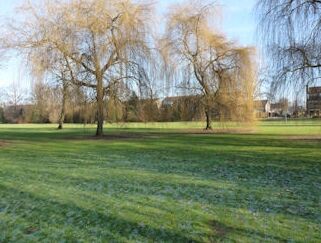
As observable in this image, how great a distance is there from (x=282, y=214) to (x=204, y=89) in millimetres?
26498

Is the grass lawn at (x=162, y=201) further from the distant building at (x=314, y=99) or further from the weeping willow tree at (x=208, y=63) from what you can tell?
the weeping willow tree at (x=208, y=63)

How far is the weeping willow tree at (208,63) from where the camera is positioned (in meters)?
31.6

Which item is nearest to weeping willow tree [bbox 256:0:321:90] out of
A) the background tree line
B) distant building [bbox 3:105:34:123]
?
the background tree line

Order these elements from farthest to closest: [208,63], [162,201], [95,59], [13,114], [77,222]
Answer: [13,114] → [208,63] → [95,59] → [162,201] → [77,222]

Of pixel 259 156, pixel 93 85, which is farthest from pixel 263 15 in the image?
pixel 93 85

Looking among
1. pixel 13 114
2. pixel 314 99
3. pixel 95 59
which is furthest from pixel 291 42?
pixel 13 114

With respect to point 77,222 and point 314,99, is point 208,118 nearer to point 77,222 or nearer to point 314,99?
point 314,99

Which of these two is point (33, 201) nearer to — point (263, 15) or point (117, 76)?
point (263, 15)

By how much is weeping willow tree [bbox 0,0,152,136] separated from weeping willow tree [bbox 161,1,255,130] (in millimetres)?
6551

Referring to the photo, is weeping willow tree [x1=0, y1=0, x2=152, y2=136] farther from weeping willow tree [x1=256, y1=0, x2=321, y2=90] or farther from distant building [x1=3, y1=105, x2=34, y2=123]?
distant building [x1=3, y1=105, x2=34, y2=123]

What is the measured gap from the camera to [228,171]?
11.0m

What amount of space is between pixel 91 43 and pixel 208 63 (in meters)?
11.3

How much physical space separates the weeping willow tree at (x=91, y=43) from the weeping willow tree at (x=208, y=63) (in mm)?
6551

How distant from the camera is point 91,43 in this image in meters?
24.2
